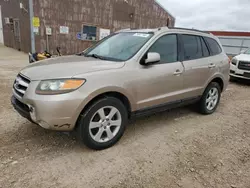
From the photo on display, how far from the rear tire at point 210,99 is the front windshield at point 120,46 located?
1.86 metres

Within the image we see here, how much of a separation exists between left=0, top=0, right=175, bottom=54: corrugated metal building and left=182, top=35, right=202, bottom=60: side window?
33.8 ft

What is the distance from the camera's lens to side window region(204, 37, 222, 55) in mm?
4357

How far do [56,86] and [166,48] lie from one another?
6.42ft

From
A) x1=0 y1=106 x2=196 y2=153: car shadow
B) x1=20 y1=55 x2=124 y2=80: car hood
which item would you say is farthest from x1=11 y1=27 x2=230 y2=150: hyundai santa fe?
x1=0 y1=106 x2=196 y2=153: car shadow

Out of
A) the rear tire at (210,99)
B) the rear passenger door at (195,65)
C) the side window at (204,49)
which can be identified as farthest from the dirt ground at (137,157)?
the side window at (204,49)

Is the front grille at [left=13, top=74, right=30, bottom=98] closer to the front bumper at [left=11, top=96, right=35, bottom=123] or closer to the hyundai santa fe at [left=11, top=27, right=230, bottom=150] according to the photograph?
the hyundai santa fe at [left=11, top=27, right=230, bottom=150]

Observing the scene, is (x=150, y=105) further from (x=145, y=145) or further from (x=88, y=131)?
(x=88, y=131)

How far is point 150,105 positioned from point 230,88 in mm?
5135

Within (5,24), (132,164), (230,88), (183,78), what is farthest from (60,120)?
(5,24)

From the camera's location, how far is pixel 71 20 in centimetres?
1396

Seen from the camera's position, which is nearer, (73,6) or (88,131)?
(88,131)

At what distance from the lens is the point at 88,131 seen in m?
2.70

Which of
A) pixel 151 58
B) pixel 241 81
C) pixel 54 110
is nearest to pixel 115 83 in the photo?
pixel 151 58

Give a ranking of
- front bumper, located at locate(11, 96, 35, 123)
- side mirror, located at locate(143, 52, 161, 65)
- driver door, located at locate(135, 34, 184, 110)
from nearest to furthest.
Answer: front bumper, located at locate(11, 96, 35, 123) < side mirror, located at locate(143, 52, 161, 65) < driver door, located at locate(135, 34, 184, 110)
